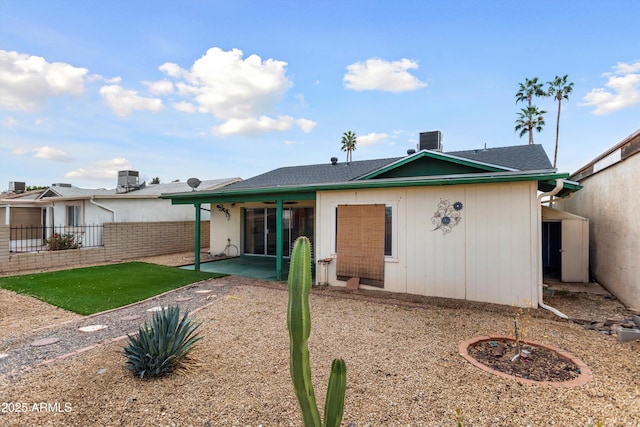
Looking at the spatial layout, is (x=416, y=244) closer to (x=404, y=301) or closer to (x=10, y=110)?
(x=404, y=301)

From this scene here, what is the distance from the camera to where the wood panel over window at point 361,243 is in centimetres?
800

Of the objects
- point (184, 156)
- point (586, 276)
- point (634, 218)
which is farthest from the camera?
point (184, 156)

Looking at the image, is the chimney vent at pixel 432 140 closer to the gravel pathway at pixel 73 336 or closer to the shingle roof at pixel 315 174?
the shingle roof at pixel 315 174

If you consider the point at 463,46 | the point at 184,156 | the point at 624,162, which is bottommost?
the point at 624,162

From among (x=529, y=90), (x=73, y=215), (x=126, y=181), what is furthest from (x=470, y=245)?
(x=529, y=90)

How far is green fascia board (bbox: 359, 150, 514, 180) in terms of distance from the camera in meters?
8.15

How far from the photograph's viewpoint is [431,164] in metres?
8.89

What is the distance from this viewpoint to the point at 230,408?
2982 millimetres

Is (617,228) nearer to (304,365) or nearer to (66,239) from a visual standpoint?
(304,365)

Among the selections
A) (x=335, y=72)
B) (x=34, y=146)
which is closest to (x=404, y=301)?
(x=335, y=72)

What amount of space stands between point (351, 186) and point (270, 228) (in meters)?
6.83

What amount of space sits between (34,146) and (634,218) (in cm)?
2587

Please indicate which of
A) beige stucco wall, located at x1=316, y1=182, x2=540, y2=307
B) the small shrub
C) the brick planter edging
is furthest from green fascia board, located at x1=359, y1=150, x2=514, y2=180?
the small shrub

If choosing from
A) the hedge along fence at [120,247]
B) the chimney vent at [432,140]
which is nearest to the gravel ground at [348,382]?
the chimney vent at [432,140]
